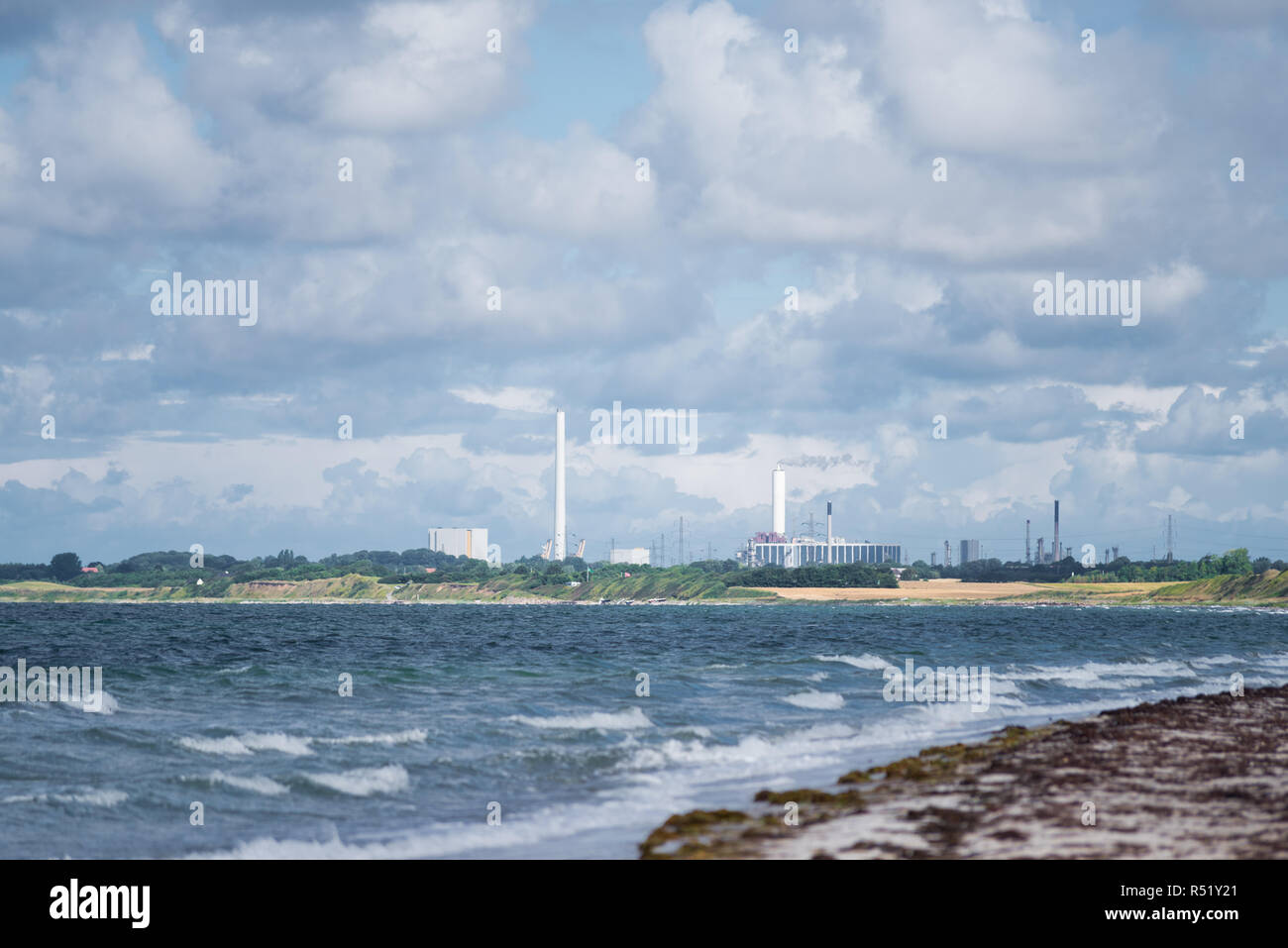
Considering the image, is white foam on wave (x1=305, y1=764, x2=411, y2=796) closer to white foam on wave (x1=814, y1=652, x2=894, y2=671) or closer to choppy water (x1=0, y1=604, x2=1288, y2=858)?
choppy water (x1=0, y1=604, x2=1288, y2=858)

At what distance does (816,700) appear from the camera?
3812cm

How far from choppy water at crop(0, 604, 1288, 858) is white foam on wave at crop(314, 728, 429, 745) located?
0.54 feet

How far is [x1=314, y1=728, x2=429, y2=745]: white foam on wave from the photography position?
2756 cm

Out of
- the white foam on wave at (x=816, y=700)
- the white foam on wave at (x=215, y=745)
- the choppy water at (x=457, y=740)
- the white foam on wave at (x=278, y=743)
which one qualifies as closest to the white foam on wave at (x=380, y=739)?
the choppy water at (x=457, y=740)

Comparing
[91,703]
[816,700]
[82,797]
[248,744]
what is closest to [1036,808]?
[82,797]

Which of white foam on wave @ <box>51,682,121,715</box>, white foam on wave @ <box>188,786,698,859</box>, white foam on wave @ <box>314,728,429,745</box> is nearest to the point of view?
white foam on wave @ <box>188,786,698,859</box>

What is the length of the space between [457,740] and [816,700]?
14.1 meters

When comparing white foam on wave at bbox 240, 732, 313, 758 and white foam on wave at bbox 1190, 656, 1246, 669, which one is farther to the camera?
white foam on wave at bbox 1190, 656, 1246, 669

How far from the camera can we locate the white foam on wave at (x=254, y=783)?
21.7 metres

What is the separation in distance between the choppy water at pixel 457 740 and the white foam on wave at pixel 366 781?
76 mm

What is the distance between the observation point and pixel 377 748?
26531mm

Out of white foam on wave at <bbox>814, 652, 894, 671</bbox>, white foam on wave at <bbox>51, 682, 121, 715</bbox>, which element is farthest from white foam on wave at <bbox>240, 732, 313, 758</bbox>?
white foam on wave at <bbox>814, 652, 894, 671</bbox>
